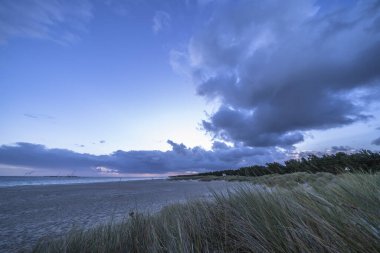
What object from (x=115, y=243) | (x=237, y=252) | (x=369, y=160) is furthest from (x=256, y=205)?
(x=369, y=160)

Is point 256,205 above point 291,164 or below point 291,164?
below

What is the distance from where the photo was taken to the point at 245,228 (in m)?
2.64

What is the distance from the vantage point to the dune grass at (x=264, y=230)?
1780 mm

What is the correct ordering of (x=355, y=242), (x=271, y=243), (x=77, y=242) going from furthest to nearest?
1. (x=77, y=242)
2. (x=271, y=243)
3. (x=355, y=242)

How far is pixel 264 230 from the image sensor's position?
241cm

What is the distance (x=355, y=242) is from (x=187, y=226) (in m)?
2.15

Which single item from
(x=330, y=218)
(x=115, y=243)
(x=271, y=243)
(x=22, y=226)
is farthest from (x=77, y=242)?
(x=22, y=226)

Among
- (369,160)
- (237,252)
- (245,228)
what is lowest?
(237,252)

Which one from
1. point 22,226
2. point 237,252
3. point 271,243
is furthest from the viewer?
point 22,226

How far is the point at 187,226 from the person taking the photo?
328 centimetres

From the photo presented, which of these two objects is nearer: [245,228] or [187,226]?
[245,228]

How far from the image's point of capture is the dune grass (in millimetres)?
1780

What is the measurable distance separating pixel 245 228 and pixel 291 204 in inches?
24.0

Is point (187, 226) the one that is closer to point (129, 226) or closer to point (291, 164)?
point (129, 226)
